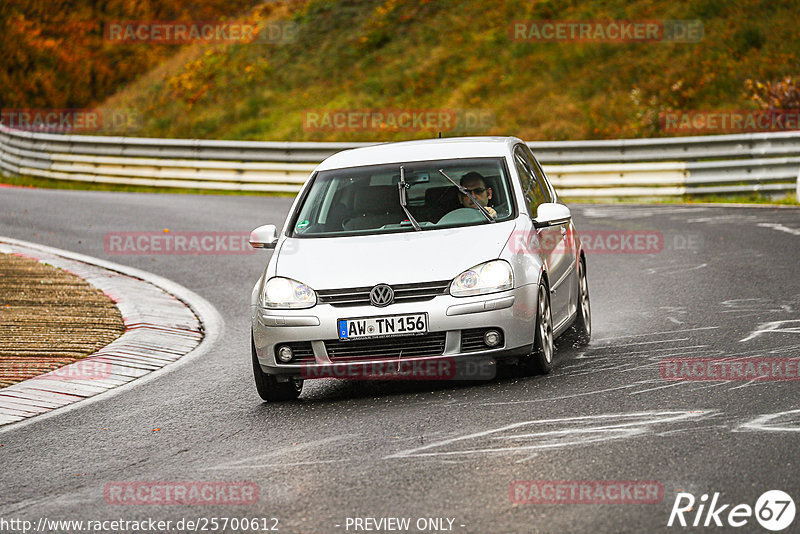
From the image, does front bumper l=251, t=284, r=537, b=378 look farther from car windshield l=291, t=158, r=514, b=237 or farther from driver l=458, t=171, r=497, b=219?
driver l=458, t=171, r=497, b=219

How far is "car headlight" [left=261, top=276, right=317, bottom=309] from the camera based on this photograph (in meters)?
7.60

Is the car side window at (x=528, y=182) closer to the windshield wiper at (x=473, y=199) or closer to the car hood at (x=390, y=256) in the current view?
the windshield wiper at (x=473, y=199)

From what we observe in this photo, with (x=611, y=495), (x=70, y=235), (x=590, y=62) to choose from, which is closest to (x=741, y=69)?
(x=590, y=62)

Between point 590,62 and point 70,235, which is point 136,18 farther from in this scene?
point 70,235

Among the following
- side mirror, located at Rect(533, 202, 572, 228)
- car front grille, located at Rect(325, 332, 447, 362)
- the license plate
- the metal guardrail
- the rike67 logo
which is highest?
side mirror, located at Rect(533, 202, 572, 228)

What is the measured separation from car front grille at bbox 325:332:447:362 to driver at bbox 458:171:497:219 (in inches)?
56.9

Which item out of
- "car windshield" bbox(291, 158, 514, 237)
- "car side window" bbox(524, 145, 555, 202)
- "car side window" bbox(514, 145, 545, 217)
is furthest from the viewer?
"car side window" bbox(524, 145, 555, 202)

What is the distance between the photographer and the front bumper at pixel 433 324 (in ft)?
24.4

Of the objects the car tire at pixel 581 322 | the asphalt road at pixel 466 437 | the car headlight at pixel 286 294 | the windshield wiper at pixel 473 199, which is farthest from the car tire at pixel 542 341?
the car headlight at pixel 286 294

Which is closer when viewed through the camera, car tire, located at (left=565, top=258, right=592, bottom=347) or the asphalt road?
the asphalt road

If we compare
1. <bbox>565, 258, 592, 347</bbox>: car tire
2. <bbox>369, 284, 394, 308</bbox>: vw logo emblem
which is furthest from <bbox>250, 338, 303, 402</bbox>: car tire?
<bbox>565, 258, 592, 347</bbox>: car tire

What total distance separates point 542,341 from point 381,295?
118cm

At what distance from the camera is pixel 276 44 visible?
40594mm

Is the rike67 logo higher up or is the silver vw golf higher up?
the silver vw golf
